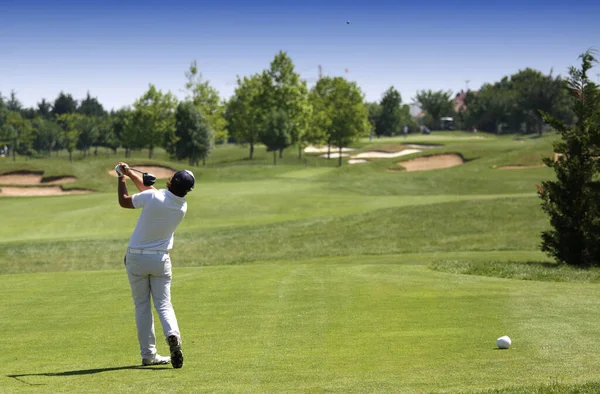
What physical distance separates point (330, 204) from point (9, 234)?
53.0 ft

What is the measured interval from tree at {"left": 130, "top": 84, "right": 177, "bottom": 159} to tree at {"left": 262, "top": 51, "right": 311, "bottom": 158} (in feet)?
41.9

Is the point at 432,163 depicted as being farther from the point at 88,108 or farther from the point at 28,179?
the point at 88,108

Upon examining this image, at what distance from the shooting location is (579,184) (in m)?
21.7

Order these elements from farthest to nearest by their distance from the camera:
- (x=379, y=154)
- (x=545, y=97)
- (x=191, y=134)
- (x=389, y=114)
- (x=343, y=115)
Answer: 1. (x=389, y=114)
2. (x=545, y=97)
3. (x=379, y=154)
4. (x=343, y=115)
5. (x=191, y=134)

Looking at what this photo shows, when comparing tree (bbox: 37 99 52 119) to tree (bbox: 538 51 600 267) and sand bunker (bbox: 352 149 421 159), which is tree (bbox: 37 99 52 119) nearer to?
sand bunker (bbox: 352 149 421 159)

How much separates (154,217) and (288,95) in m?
90.4

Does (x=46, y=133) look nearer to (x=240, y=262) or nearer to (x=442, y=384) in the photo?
(x=240, y=262)

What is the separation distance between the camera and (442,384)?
8453mm

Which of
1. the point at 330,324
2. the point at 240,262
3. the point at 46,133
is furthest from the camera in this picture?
the point at 46,133

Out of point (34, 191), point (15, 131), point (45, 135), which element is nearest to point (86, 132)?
point (45, 135)

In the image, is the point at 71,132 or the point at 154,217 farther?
the point at 71,132

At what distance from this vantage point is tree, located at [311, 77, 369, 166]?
98.8 m

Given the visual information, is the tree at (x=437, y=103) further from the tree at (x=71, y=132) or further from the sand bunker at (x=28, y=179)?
the sand bunker at (x=28, y=179)

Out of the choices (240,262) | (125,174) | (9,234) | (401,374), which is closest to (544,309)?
(401,374)
